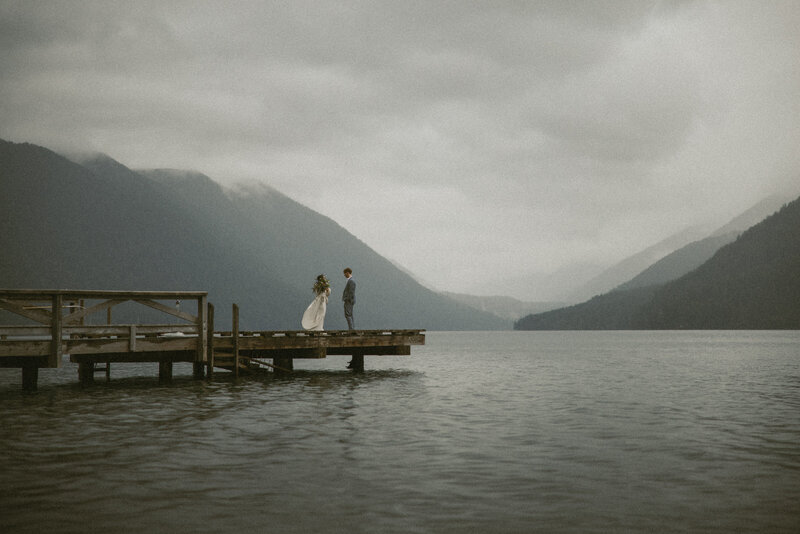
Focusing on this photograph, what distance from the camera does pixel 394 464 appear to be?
573 inches

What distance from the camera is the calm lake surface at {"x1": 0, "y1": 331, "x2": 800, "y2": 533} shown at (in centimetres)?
1048

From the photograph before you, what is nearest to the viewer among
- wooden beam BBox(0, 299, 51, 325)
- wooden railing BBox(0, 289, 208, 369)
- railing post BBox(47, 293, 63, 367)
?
wooden beam BBox(0, 299, 51, 325)

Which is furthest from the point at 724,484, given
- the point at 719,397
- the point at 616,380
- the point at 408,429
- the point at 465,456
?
the point at 616,380

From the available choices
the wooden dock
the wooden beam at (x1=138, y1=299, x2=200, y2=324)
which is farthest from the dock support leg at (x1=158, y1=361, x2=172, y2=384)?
the wooden beam at (x1=138, y1=299, x2=200, y2=324)

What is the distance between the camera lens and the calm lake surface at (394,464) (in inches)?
413

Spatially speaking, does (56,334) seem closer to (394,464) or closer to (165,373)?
(165,373)

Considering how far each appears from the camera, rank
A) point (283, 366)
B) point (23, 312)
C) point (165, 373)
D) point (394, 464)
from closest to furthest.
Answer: point (394, 464)
point (23, 312)
point (165, 373)
point (283, 366)

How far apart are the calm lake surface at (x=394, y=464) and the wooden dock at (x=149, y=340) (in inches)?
80.4

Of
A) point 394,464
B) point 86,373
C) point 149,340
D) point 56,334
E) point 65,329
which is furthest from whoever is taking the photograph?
point 86,373

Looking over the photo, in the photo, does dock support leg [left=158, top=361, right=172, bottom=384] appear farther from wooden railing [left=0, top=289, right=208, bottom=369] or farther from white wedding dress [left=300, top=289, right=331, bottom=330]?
white wedding dress [left=300, top=289, right=331, bottom=330]

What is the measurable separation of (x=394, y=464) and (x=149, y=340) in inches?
715

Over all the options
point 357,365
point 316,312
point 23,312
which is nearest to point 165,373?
point 316,312

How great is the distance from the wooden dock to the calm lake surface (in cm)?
204

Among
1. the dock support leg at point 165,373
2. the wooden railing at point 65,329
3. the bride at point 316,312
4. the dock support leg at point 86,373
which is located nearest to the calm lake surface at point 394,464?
the wooden railing at point 65,329
